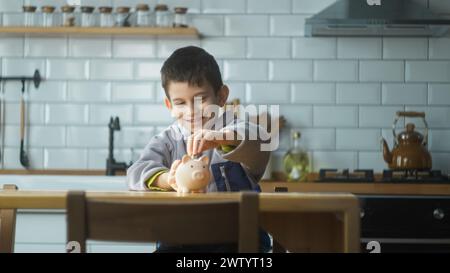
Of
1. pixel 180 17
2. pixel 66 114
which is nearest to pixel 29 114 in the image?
pixel 66 114

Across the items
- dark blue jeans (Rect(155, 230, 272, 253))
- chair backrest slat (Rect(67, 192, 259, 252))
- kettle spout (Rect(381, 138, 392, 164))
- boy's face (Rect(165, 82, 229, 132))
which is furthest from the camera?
kettle spout (Rect(381, 138, 392, 164))

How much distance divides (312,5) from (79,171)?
4.41 ft

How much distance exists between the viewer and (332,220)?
4.62ft

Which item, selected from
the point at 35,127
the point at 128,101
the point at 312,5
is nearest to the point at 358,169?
the point at 312,5

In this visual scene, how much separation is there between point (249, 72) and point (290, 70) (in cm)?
19

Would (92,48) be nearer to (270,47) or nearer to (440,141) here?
(270,47)

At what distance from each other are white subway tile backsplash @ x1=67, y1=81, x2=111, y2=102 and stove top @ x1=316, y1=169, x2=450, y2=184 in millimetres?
1080

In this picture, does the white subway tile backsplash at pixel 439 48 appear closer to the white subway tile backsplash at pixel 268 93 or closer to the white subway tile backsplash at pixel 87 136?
the white subway tile backsplash at pixel 268 93

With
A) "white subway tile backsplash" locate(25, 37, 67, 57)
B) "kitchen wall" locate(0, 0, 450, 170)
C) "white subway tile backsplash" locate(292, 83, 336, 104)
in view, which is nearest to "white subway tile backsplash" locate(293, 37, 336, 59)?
"kitchen wall" locate(0, 0, 450, 170)

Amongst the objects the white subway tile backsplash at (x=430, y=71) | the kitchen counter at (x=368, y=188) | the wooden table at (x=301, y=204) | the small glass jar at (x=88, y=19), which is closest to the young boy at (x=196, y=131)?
the wooden table at (x=301, y=204)

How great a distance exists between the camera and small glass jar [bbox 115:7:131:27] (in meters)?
3.33

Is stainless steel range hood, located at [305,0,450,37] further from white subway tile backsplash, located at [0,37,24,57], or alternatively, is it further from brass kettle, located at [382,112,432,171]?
white subway tile backsplash, located at [0,37,24,57]

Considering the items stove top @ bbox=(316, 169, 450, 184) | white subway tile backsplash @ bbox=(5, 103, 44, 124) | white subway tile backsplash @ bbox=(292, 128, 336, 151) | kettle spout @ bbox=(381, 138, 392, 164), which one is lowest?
stove top @ bbox=(316, 169, 450, 184)
